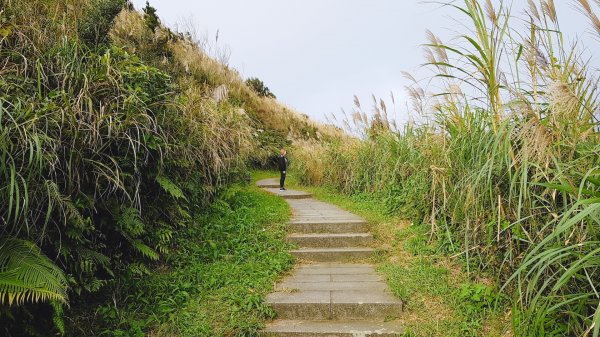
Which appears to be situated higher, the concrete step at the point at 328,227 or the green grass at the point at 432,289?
the concrete step at the point at 328,227

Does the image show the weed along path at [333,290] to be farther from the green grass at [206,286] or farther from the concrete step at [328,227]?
the green grass at [206,286]

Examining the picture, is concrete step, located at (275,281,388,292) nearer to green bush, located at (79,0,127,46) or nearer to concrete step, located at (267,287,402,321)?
concrete step, located at (267,287,402,321)

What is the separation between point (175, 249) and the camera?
4492 millimetres

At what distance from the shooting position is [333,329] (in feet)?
11.4

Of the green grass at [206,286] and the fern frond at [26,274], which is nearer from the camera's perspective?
the fern frond at [26,274]

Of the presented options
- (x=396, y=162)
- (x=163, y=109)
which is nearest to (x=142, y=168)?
(x=163, y=109)

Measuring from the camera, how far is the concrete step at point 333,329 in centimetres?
339

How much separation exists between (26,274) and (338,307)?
7.98 ft

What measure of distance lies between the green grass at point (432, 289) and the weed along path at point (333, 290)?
0.48 ft

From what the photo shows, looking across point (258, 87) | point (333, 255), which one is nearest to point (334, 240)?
point (333, 255)

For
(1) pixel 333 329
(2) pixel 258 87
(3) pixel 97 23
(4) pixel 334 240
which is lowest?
(1) pixel 333 329

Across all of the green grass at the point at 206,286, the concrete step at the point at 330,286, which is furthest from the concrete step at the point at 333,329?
the concrete step at the point at 330,286

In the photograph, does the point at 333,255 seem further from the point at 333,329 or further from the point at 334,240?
the point at 333,329

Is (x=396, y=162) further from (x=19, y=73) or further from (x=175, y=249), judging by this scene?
(x=19, y=73)
